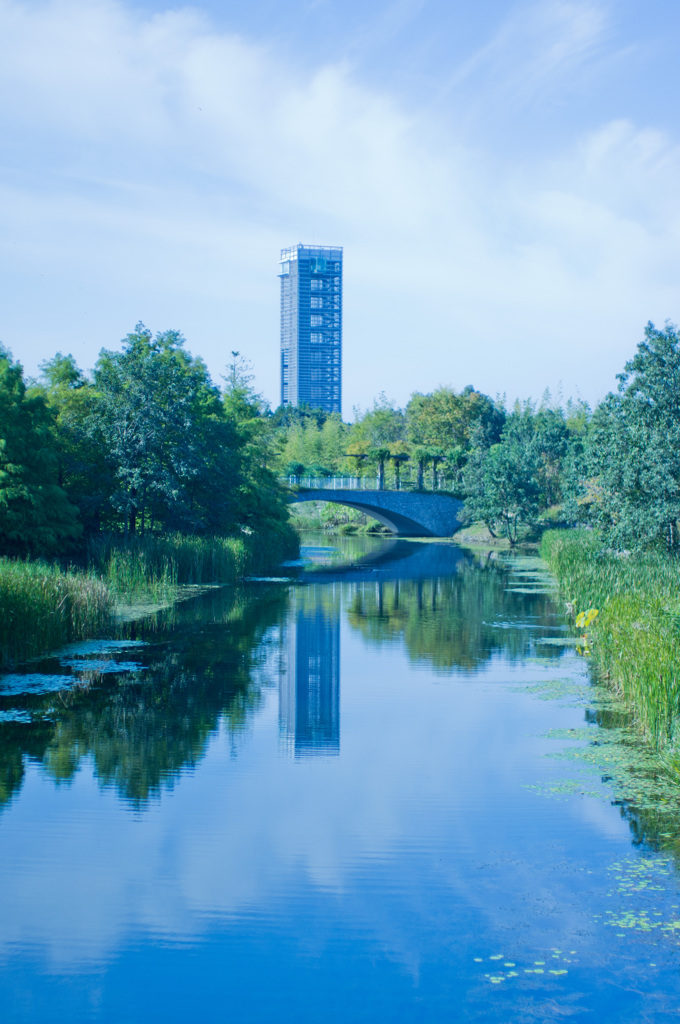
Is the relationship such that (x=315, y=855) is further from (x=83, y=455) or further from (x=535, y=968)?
(x=83, y=455)

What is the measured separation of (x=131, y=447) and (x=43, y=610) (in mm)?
11079

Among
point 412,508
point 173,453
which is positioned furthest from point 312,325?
point 173,453

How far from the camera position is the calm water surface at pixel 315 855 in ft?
16.0

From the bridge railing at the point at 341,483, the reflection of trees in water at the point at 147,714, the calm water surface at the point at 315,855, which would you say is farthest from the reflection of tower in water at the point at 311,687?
the bridge railing at the point at 341,483

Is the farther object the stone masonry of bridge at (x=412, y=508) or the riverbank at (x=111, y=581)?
the stone masonry of bridge at (x=412, y=508)

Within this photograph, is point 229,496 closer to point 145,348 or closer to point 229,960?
point 145,348

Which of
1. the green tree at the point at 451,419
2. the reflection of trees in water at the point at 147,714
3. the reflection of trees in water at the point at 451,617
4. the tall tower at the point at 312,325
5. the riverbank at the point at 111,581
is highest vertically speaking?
the tall tower at the point at 312,325

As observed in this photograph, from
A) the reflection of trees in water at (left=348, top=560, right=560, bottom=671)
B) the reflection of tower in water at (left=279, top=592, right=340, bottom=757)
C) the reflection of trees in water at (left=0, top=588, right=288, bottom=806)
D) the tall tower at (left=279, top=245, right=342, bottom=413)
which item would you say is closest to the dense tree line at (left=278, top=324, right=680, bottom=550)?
the reflection of trees in water at (left=348, top=560, right=560, bottom=671)

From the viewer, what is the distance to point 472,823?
7.09 meters

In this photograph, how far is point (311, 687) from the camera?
12.2 metres

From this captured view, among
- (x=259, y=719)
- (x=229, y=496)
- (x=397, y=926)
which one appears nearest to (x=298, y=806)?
(x=397, y=926)

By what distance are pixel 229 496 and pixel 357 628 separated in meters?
9.53

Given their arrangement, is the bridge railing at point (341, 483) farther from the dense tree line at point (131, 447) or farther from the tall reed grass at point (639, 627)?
the tall reed grass at point (639, 627)

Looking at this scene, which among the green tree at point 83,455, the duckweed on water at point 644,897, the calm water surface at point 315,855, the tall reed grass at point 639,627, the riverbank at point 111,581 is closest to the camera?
the calm water surface at point 315,855
